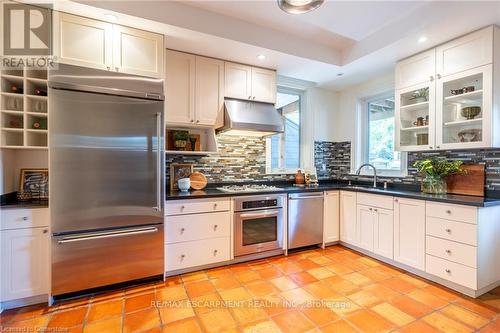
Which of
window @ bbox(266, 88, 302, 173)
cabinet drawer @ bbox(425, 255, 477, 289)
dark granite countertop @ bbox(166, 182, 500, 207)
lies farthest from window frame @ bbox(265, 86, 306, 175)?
cabinet drawer @ bbox(425, 255, 477, 289)

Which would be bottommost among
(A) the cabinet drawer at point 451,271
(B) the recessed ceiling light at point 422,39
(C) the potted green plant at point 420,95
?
(A) the cabinet drawer at point 451,271

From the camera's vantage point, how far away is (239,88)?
124 inches

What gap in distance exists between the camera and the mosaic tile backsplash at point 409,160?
2.50 metres

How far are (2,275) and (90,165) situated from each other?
1071 mm

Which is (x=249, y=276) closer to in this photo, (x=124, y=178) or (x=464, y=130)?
(x=124, y=178)

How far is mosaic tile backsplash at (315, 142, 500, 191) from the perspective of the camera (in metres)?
2.50

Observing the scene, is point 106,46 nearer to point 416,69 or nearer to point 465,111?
point 416,69

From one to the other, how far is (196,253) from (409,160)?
297cm

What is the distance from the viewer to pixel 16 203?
2.08 m

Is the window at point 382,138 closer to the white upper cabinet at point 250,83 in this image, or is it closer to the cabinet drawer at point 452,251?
the cabinet drawer at point 452,251

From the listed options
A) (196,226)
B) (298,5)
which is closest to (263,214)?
(196,226)

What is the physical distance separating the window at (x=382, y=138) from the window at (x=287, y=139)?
3.67 ft

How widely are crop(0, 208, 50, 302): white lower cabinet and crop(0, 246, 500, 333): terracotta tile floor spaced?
0.16m

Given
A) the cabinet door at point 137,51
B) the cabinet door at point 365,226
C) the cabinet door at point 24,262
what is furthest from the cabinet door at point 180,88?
the cabinet door at point 365,226
